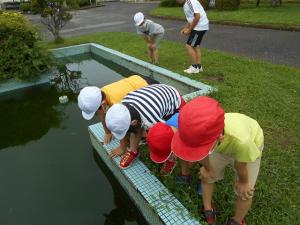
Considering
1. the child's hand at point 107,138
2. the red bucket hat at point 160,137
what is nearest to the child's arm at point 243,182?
the red bucket hat at point 160,137

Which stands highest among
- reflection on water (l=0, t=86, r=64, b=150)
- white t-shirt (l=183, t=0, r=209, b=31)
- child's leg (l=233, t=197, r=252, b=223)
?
white t-shirt (l=183, t=0, r=209, b=31)

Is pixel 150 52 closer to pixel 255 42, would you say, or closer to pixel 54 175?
pixel 255 42

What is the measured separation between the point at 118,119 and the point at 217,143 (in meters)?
0.94

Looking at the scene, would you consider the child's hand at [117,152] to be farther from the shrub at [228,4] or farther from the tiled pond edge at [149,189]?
the shrub at [228,4]

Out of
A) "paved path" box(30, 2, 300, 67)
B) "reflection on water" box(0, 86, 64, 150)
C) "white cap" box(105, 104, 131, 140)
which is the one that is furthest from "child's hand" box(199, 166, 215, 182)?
"paved path" box(30, 2, 300, 67)

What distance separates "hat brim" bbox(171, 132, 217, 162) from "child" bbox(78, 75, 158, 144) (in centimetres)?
124

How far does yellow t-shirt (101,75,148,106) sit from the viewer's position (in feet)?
10.9

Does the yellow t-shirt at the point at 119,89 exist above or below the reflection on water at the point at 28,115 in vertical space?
above

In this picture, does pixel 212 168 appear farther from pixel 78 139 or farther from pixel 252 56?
pixel 252 56

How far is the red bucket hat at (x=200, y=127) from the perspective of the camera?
177 centimetres

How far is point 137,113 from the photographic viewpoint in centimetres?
285

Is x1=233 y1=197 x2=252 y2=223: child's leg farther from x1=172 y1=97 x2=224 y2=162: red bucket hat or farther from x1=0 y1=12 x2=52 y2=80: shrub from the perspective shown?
x1=0 y1=12 x2=52 y2=80: shrub

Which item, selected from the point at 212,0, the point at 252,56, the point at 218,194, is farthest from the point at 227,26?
the point at 218,194

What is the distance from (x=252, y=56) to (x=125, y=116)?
488 centimetres
